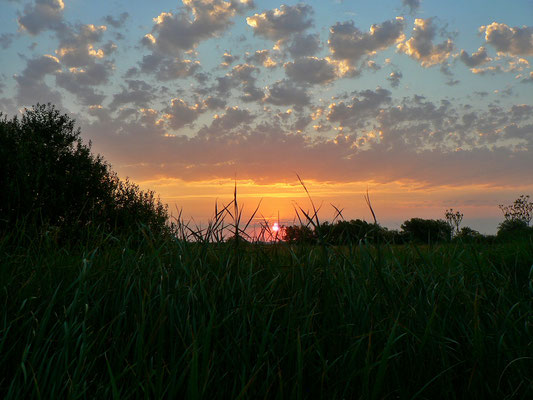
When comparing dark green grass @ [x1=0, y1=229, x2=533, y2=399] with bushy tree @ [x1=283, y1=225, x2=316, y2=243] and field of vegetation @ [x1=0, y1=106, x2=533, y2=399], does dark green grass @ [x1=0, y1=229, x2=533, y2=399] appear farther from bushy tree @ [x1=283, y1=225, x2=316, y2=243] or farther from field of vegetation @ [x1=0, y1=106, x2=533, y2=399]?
bushy tree @ [x1=283, y1=225, x2=316, y2=243]

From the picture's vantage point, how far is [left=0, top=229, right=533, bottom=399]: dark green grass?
2.57m

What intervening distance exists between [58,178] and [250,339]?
850 inches

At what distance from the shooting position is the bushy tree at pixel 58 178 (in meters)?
19.7

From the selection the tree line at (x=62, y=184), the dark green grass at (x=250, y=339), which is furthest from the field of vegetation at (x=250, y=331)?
the tree line at (x=62, y=184)

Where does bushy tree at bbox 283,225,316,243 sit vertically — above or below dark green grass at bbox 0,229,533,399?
above

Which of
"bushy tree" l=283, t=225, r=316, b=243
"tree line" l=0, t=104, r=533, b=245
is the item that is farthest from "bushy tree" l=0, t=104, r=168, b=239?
"bushy tree" l=283, t=225, r=316, b=243

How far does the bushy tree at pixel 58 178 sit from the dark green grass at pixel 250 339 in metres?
15.5

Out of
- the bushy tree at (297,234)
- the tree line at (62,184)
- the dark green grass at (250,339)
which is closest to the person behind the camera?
the dark green grass at (250,339)

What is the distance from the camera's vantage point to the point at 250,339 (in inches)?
109

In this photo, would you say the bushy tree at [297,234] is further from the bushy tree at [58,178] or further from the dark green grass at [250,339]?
the bushy tree at [58,178]

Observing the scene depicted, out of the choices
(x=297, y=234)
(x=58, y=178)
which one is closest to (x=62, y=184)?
(x=58, y=178)

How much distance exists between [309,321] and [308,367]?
0.33 metres

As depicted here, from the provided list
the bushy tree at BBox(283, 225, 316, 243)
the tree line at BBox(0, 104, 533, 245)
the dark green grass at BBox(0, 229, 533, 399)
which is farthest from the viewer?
the tree line at BBox(0, 104, 533, 245)

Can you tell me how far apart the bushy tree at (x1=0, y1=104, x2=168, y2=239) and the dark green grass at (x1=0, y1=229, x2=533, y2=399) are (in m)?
15.5
